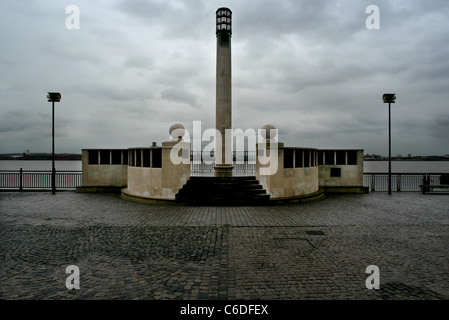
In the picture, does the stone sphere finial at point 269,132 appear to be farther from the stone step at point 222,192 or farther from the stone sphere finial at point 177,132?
the stone sphere finial at point 177,132

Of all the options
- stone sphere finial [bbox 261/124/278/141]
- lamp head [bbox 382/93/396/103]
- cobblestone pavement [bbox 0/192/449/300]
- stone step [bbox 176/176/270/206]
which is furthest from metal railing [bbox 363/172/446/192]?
stone step [bbox 176/176/270/206]

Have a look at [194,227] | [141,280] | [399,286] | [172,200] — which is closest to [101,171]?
[172,200]

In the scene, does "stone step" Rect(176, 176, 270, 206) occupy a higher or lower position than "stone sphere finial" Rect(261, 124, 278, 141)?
lower

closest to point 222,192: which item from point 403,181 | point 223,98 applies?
point 223,98

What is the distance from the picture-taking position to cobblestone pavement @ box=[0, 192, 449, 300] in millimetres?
4051

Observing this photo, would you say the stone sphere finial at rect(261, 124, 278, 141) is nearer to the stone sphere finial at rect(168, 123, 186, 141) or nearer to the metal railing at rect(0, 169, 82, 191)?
the stone sphere finial at rect(168, 123, 186, 141)

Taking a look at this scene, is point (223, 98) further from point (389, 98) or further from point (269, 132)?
point (389, 98)

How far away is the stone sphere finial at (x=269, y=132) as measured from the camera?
42.7 feet

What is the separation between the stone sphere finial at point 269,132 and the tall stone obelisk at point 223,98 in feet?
6.58

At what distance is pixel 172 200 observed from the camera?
38.8 feet

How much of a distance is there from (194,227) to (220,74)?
9.31 metres

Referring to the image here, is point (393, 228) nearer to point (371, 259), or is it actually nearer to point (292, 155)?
point (371, 259)

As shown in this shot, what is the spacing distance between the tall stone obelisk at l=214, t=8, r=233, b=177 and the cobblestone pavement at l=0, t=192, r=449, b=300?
15.0 feet

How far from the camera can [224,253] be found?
5.64 metres
